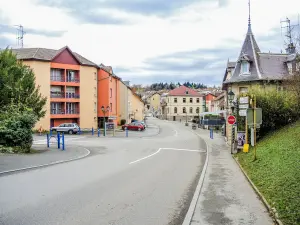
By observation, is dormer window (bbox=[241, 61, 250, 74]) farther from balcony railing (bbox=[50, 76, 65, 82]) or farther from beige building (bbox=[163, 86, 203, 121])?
beige building (bbox=[163, 86, 203, 121])

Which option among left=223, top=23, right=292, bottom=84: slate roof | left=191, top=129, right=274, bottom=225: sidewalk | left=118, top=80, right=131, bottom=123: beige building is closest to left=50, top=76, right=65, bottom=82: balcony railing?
left=118, top=80, right=131, bottom=123: beige building

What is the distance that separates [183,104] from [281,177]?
336 ft

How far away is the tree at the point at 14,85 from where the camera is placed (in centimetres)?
2520

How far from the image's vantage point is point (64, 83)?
51594 mm

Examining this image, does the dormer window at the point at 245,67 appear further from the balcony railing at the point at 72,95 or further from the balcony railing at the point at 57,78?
the balcony railing at the point at 57,78

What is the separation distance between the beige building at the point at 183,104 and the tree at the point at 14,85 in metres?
76.6

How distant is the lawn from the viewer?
817 cm

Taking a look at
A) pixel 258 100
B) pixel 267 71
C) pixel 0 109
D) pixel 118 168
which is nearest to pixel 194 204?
pixel 118 168

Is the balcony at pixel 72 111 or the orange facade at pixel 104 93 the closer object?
the balcony at pixel 72 111

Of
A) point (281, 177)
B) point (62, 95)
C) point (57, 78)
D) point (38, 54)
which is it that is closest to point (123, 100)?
point (62, 95)

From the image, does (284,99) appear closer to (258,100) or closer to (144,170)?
(258,100)

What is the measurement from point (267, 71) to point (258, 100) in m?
14.8

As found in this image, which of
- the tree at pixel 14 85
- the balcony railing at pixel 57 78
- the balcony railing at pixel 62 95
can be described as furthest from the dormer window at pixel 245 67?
the balcony railing at pixel 57 78

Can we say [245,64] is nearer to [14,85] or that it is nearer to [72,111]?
[14,85]
